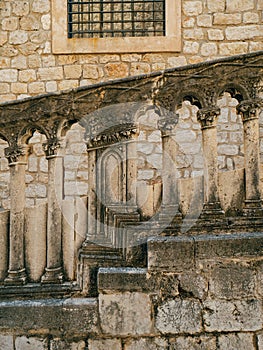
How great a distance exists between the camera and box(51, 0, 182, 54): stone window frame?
635 centimetres

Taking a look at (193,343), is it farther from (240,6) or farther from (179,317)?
(240,6)

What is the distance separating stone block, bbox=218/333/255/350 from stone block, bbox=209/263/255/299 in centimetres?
24

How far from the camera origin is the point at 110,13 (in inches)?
263

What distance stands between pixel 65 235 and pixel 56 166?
48cm

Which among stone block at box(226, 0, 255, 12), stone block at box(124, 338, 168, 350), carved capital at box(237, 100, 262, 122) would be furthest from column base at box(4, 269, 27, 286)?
stone block at box(226, 0, 255, 12)

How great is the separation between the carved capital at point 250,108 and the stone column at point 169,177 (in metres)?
0.45

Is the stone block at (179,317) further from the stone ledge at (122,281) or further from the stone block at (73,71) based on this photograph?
the stone block at (73,71)

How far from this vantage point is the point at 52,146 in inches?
114

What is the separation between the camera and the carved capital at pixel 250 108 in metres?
2.75

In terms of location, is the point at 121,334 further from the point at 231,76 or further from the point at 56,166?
the point at 231,76

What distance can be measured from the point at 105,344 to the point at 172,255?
27.6 inches

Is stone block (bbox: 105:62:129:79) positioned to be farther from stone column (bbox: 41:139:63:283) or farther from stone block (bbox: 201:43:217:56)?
stone column (bbox: 41:139:63:283)

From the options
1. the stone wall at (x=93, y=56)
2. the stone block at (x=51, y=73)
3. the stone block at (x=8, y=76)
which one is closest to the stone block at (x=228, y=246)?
the stone wall at (x=93, y=56)

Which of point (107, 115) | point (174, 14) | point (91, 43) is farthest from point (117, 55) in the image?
point (107, 115)
